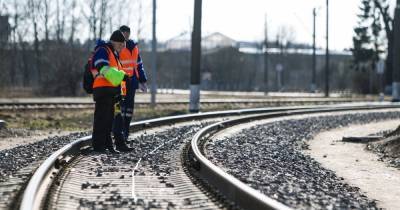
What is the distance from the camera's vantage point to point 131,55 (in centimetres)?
1146

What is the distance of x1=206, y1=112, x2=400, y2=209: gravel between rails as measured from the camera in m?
6.86

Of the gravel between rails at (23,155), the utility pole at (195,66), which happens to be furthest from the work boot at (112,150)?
the utility pole at (195,66)

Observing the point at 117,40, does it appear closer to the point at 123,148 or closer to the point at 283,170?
the point at 123,148

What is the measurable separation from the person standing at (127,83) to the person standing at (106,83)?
0.26 m

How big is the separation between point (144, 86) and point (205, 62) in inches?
3455

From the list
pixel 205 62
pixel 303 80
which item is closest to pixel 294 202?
pixel 205 62

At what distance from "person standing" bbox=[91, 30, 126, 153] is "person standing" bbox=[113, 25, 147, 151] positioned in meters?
0.26

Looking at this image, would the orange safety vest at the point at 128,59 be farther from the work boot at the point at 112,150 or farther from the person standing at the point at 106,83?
the work boot at the point at 112,150

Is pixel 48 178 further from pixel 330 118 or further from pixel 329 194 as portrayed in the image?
pixel 330 118

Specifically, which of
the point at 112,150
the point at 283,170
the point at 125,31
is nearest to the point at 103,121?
the point at 112,150

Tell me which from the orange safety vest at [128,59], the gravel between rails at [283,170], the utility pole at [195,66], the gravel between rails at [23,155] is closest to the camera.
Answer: the gravel between rails at [283,170]

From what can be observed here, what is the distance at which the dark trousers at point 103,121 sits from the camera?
10.4m

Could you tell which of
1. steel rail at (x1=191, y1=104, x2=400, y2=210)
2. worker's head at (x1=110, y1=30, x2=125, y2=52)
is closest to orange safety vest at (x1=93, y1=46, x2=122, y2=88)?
worker's head at (x1=110, y1=30, x2=125, y2=52)

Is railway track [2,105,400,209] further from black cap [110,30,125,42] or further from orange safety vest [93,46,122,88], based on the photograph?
black cap [110,30,125,42]
